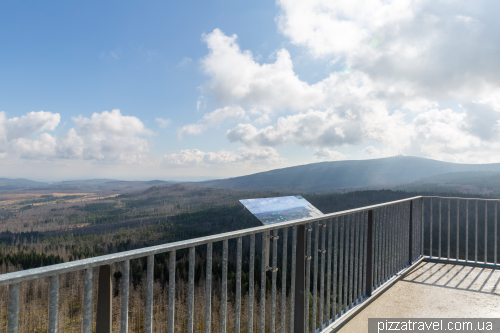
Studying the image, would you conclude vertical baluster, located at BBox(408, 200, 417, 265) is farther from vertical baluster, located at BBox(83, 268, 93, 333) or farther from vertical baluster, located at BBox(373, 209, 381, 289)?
vertical baluster, located at BBox(83, 268, 93, 333)

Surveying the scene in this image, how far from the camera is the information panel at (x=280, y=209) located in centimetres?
252

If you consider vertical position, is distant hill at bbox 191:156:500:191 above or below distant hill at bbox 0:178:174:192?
above

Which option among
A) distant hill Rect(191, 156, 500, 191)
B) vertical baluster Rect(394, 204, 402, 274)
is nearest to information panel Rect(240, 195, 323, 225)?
vertical baluster Rect(394, 204, 402, 274)

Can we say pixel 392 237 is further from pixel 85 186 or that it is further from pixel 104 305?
pixel 85 186

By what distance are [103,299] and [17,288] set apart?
337 millimetres

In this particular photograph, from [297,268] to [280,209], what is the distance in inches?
26.8

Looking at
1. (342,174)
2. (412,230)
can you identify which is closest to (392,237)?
(412,230)

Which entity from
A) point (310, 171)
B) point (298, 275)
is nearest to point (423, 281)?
point (298, 275)

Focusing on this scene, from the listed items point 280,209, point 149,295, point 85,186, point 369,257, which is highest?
point 280,209

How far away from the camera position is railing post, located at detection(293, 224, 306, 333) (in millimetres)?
2238

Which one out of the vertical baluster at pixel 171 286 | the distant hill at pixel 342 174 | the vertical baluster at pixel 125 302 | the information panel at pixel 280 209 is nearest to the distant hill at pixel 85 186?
the distant hill at pixel 342 174

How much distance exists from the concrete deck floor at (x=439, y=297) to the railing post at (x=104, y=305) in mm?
2330

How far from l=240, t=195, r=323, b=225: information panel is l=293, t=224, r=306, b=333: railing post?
0.83 feet

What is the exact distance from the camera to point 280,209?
9.25 feet
